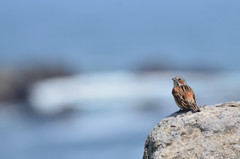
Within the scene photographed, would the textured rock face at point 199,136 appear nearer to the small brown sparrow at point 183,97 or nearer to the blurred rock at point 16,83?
the small brown sparrow at point 183,97

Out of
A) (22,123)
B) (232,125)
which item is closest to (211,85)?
(22,123)

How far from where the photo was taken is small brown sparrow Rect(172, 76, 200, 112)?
7102 mm

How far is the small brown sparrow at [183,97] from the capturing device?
7.10 metres

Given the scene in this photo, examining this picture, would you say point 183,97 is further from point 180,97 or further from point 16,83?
point 16,83

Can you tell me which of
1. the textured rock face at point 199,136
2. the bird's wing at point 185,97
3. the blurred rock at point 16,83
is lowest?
the textured rock face at point 199,136

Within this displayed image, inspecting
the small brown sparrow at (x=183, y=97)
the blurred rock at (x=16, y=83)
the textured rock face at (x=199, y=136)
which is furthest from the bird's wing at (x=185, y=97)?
the blurred rock at (x=16, y=83)

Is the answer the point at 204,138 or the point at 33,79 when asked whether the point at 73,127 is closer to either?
the point at 33,79

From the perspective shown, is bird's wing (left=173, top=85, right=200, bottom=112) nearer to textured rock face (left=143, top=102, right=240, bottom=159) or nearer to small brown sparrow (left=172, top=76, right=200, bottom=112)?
small brown sparrow (left=172, top=76, right=200, bottom=112)

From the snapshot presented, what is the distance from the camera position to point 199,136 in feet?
20.6

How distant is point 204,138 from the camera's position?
6207 millimetres

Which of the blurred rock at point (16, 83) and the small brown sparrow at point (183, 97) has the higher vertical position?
the blurred rock at point (16, 83)

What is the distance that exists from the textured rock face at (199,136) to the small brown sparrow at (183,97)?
1.17 ft

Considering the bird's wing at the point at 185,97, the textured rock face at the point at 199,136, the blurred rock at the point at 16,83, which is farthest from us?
the blurred rock at the point at 16,83

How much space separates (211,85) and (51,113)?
37.3ft
